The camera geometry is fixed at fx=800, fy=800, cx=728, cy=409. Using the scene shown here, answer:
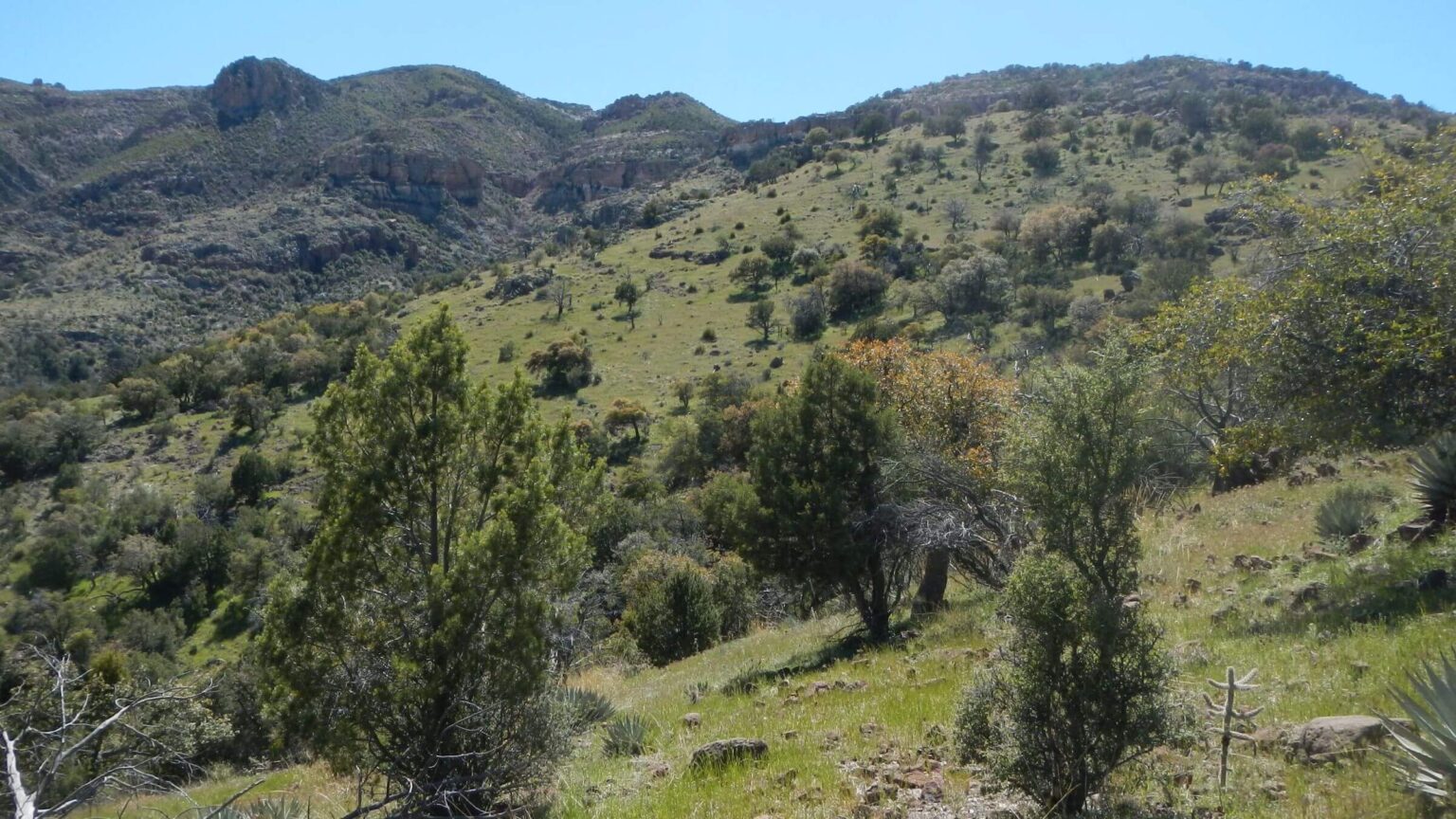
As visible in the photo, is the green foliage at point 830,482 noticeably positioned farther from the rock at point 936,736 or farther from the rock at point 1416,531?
the rock at point 1416,531

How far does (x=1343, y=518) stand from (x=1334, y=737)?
298 inches

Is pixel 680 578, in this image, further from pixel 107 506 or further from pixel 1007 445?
pixel 107 506

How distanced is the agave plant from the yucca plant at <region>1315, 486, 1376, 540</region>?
7534 millimetres

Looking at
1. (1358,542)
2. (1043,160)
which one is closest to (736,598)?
(1358,542)

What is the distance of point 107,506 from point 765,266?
4993 cm

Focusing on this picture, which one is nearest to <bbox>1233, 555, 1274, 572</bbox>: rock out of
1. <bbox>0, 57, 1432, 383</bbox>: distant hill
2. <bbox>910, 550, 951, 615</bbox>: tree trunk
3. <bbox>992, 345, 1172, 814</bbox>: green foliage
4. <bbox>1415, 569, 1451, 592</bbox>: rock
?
<bbox>1415, 569, 1451, 592</bbox>: rock

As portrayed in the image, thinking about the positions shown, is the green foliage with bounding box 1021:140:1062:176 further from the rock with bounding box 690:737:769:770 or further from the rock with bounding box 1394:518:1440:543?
the rock with bounding box 690:737:769:770

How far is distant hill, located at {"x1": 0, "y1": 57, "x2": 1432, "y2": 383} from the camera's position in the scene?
103 meters

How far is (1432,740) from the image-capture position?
398 centimetres

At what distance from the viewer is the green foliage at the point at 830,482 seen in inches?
465

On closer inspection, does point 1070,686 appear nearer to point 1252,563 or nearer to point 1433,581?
point 1433,581

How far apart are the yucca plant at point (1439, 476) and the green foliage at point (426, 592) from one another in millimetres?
9522

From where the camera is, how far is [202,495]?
162 feet

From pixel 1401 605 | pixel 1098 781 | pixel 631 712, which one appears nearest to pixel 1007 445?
pixel 1098 781
